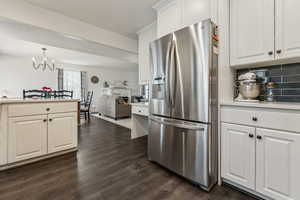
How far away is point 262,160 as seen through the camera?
129 centimetres

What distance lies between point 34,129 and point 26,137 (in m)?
0.13

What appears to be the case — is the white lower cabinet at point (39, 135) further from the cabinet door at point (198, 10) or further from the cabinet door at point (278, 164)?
the cabinet door at point (278, 164)

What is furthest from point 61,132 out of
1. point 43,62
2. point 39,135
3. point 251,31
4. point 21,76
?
point 21,76

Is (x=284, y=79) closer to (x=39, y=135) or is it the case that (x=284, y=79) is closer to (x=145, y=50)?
(x=145, y=50)

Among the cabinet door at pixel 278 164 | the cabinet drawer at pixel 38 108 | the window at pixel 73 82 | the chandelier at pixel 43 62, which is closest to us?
the cabinet door at pixel 278 164

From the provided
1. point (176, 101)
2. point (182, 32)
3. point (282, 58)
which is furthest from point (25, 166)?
point (282, 58)

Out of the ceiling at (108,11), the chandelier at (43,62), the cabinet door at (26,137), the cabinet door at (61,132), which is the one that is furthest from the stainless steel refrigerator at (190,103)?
the chandelier at (43,62)

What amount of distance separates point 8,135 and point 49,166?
66 centimetres

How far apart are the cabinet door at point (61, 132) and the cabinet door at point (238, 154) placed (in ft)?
7.60

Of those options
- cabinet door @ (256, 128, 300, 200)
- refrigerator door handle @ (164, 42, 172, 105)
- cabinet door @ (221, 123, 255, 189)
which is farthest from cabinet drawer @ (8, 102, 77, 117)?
cabinet door @ (256, 128, 300, 200)

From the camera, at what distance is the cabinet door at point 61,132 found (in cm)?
221

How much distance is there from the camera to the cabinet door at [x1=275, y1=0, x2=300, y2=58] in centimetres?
130

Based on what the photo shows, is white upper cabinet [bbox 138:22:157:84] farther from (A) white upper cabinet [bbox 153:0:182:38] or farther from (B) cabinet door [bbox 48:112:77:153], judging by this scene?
(B) cabinet door [bbox 48:112:77:153]

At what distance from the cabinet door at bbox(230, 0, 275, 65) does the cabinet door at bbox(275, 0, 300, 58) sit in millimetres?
46
